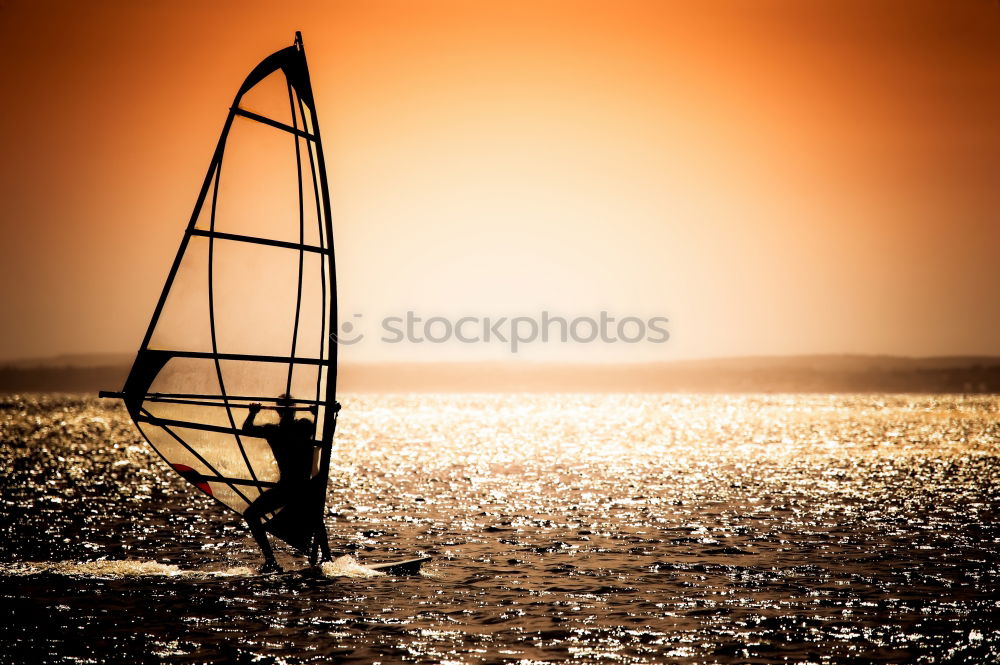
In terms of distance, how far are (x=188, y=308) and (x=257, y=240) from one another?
5.70ft

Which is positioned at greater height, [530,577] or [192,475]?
[192,475]

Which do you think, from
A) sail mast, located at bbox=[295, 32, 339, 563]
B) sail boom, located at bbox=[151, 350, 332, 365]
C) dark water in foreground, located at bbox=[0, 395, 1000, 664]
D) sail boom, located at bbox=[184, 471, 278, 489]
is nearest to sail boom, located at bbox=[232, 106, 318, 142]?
sail mast, located at bbox=[295, 32, 339, 563]

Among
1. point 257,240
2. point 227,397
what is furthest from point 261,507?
point 257,240

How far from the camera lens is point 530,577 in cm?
2119

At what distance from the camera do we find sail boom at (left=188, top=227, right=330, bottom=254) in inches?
709

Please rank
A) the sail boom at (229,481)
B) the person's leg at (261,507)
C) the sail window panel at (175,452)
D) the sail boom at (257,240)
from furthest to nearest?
the person's leg at (261,507), the sail boom at (229,481), the sail window panel at (175,452), the sail boom at (257,240)

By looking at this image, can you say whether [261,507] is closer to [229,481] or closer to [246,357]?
[229,481]

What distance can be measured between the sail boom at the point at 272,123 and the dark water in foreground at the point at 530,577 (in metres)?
A: 8.60

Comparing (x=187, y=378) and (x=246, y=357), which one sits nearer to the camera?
(x=187, y=378)

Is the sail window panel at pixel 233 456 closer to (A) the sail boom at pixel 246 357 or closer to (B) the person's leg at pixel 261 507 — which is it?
(B) the person's leg at pixel 261 507

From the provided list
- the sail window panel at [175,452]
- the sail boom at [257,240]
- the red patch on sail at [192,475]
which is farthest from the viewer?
the red patch on sail at [192,475]

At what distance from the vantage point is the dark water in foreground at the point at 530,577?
613 inches

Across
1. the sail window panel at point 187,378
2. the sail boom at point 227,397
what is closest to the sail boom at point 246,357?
the sail window panel at point 187,378

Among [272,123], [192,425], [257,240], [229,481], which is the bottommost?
[229,481]
